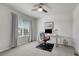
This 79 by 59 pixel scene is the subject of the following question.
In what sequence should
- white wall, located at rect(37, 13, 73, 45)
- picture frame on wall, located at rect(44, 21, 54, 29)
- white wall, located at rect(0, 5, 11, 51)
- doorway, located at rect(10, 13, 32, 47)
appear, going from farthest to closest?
picture frame on wall, located at rect(44, 21, 54, 29) → white wall, located at rect(37, 13, 73, 45) → doorway, located at rect(10, 13, 32, 47) → white wall, located at rect(0, 5, 11, 51)

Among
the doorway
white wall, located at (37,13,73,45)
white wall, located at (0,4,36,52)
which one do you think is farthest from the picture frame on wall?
white wall, located at (0,4,36,52)

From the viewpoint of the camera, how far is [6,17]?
3369 millimetres

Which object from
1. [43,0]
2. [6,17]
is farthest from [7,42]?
[43,0]

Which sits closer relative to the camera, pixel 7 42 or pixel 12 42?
pixel 7 42

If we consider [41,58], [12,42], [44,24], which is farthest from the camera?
[44,24]

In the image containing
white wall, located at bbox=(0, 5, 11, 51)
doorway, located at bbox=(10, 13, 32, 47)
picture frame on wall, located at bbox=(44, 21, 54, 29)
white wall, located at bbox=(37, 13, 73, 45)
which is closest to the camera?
white wall, located at bbox=(0, 5, 11, 51)

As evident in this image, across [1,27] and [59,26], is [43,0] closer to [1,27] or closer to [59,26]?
[1,27]

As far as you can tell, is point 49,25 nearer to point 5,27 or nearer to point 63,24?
point 63,24

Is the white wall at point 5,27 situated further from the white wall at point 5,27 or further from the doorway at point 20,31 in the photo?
the doorway at point 20,31

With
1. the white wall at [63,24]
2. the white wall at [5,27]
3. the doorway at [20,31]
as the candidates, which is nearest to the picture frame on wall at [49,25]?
the white wall at [63,24]

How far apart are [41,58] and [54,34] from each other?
13.0ft

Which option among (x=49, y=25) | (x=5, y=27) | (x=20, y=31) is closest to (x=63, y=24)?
(x=49, y=25)

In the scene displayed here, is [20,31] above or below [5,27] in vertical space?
below

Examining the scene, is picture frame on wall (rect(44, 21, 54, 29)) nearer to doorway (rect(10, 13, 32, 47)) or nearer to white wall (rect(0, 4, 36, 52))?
doorway (rect(10, 13, 32, 47))
